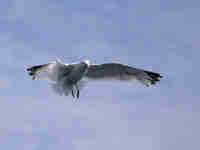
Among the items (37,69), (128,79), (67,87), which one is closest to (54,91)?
(67,87)

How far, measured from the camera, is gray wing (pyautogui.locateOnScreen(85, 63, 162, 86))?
17.3 metres


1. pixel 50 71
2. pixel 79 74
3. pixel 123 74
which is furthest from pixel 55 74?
pixel 123 74

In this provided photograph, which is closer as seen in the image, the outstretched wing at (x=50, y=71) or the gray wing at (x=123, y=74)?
the outstretched wing at (x=50, y=71)

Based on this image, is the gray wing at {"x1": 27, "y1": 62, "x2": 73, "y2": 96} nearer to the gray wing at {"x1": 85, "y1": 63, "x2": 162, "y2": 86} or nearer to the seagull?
the seagull

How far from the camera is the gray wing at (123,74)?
17336 mm

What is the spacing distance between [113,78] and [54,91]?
3.36 meters

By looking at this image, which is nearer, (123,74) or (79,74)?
(79,74)

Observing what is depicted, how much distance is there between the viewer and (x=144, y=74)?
17.7m

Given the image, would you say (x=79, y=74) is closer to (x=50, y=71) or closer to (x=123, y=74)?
(x=50, y=71)

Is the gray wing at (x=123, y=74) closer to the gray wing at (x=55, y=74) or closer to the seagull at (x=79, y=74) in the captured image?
the seagull at (x=79, y=74)

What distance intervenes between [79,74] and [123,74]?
271 centimetres

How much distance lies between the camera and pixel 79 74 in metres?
15.9

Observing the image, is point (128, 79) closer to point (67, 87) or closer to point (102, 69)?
point (102, 69)

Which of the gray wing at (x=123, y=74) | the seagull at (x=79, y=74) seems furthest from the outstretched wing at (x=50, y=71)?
the gray wing at (x=123, y=74)
